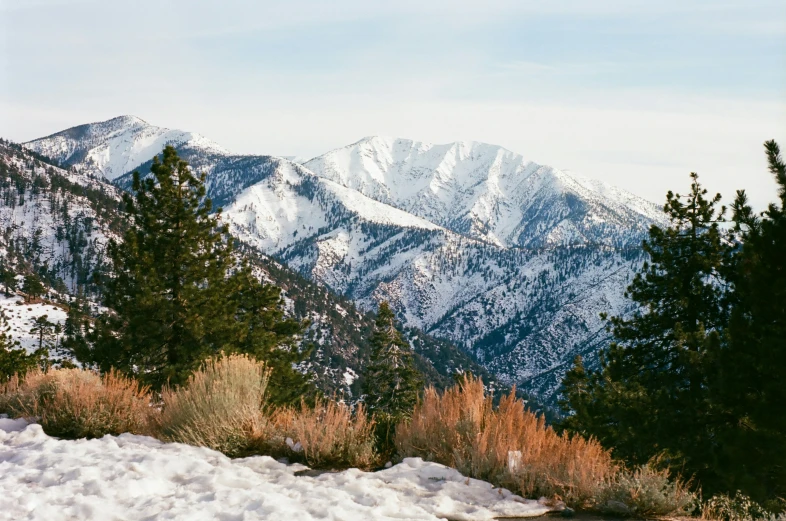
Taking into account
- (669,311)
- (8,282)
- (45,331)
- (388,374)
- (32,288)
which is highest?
(669,311)

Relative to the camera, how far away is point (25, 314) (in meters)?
149

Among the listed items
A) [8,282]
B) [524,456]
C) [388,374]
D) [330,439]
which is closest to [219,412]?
[330,439]

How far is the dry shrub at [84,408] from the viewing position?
8477 millimetres

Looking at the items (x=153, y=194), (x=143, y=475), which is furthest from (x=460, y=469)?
(x=153, y=194)

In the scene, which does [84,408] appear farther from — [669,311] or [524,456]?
[669,311]

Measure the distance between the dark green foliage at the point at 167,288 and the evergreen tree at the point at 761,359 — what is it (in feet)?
54.1

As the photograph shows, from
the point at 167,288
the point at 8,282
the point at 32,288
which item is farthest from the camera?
the point at 8,282

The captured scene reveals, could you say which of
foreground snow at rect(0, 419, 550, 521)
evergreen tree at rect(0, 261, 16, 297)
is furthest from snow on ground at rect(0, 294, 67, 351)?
foreground snow at rect(0, 419, 550, 521)

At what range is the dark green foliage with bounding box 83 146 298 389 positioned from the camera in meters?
20.4

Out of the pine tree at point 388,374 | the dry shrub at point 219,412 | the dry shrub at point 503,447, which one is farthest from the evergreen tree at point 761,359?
the pine tree at point 388,374

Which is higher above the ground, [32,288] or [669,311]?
[669,311]

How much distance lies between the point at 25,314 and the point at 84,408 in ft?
540

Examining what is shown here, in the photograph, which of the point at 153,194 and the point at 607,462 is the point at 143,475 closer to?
the point at 607,462

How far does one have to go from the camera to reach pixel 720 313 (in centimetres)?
1742
